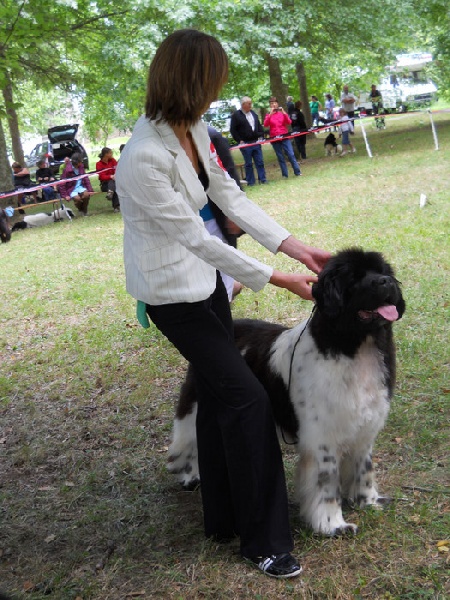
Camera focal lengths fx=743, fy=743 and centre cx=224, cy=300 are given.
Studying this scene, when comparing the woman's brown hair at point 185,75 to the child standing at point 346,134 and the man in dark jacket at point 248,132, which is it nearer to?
the man in dark jacket at point 248,132

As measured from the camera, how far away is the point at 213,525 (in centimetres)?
379

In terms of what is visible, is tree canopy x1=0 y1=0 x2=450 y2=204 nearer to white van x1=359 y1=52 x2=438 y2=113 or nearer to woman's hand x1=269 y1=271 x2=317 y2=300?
white van x1=359 y1=52 x2=438 y2=113

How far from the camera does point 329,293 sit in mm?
3381

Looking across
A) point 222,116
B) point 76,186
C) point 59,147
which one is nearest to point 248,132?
point 76,186

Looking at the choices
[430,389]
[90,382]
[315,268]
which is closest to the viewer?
[315,268]

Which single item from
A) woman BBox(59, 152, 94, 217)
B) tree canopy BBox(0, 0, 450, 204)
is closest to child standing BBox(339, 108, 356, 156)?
tree canopy BBox(0, 0, 450, 204)

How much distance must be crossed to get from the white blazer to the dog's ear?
32cm

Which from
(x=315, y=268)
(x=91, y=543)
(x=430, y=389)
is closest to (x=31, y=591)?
(x=91, y=543)

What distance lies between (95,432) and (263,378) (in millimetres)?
2238

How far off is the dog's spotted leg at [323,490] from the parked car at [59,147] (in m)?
29.1

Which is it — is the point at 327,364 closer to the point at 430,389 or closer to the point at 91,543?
the point at 91,543

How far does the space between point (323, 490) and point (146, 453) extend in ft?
5.98

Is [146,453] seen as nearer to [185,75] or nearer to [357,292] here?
[357,292]

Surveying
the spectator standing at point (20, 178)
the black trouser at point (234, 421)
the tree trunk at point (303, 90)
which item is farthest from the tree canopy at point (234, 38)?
the black trouser at point (234, 421)
